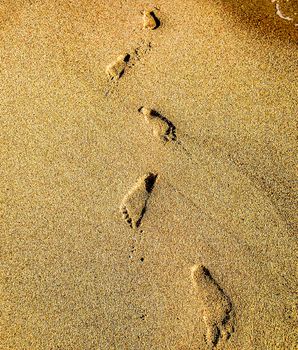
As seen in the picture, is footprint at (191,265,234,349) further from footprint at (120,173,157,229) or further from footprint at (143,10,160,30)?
footprint at (143,10,160,30)

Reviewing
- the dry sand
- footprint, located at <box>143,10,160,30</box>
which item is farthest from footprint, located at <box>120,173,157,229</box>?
footprint, located at <box>143,10,160,30</box>

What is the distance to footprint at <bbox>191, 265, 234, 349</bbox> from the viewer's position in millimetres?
1681

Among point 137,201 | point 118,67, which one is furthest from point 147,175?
point 118,67

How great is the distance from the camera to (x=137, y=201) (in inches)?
73.6

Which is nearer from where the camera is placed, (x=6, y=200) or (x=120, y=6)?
(x=6, y=200)

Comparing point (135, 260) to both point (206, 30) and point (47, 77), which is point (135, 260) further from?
point (206, 30)

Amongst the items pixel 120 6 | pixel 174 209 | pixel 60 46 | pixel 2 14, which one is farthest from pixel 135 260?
pixel 2 14

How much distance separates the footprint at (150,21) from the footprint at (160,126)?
0.53 metres

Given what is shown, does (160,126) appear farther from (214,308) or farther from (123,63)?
(214,308)

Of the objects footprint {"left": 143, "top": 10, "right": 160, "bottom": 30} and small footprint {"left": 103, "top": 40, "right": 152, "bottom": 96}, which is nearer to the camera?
small footprint {"left": 103, "top": 40, "right": 152, "bottom": 96}

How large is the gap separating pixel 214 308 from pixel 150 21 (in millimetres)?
1562

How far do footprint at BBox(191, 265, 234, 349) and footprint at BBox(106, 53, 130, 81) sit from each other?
3.63 ft

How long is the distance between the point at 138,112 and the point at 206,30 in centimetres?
65

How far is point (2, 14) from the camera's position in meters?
2.21
